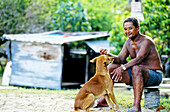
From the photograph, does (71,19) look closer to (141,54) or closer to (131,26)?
(131,26)

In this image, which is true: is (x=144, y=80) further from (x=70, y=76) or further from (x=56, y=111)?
(x=70, y=76)

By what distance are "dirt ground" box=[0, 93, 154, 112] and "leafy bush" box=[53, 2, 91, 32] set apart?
11.9 metres

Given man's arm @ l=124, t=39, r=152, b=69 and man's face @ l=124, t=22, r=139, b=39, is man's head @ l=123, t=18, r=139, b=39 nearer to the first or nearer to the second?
man's face @ l=124, t=22, r=139, b=39

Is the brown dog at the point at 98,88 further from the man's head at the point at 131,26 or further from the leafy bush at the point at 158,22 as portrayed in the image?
the leafy bush at the point at 158,22

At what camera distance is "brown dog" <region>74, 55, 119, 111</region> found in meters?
4.70

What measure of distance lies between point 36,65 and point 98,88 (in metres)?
6.85

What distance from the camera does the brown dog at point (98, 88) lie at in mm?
4695

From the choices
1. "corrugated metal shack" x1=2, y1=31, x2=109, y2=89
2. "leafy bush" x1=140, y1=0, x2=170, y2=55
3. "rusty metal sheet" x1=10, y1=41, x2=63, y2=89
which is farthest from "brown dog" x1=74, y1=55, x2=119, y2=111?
"rusty metal sheet" x1=10, y1=41, x2=63, y2=89

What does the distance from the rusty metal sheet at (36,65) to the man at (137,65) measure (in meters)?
5.75

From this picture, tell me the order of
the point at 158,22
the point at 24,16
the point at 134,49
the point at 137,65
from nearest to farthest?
the point at 137,65 < the point at 134,49 < the point at 158,22 < the point at 24,16

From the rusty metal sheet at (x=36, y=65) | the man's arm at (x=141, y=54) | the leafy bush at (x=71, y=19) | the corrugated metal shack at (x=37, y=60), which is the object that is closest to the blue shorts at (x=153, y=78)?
the man's arm at (x=141, y=54)

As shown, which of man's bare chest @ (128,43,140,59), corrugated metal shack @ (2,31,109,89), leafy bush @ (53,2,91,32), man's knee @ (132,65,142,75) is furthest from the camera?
leafy bush @ (53,2,91,32)

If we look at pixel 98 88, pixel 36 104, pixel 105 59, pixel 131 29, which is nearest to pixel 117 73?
pixel 105 59

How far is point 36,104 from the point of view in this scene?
5586 millimetres
